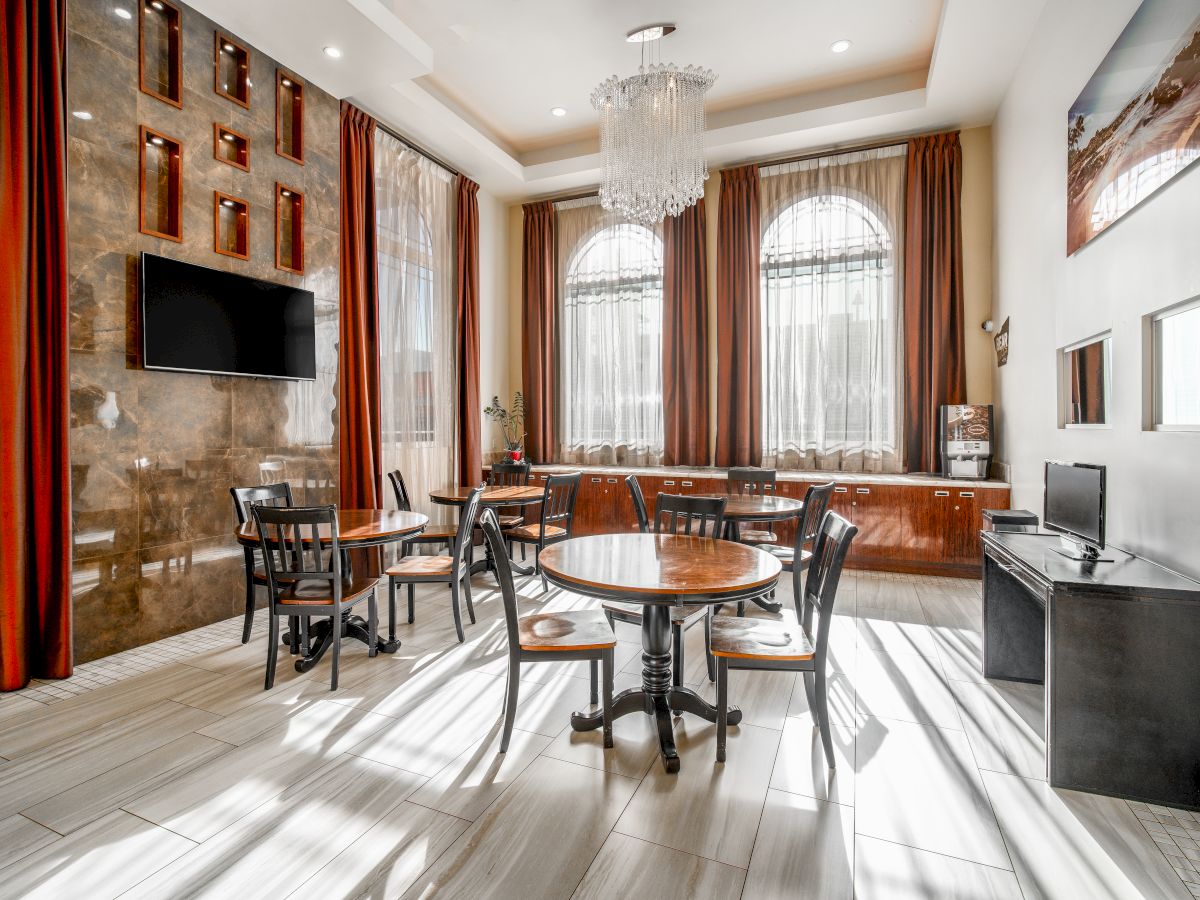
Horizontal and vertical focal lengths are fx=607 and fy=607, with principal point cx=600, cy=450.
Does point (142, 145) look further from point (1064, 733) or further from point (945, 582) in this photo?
point (945, 582)

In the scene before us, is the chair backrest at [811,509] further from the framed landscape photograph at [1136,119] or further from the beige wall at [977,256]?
the beige wall at [977,256]

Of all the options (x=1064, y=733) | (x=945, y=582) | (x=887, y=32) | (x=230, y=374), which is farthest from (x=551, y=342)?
(x=1064, y=733)

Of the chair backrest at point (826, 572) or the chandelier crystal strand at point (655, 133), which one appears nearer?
the chair backrest at point (826, 572)

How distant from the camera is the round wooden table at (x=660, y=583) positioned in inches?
85.1

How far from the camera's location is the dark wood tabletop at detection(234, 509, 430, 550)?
3.16 metres

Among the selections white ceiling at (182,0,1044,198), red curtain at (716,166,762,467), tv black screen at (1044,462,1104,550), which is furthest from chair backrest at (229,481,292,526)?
tv black screen at (1044,462,1104,550)

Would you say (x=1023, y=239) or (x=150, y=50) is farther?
(x=1023, y=239)

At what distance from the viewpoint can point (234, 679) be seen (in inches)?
121

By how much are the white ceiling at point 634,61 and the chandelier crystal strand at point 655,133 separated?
566 millimetres

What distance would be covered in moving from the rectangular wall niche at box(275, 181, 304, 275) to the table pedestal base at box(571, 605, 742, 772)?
3.70 meters

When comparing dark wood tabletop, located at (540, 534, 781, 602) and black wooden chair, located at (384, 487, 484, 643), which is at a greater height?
dark wood tabletop, located at (540, 534, 781, 602)

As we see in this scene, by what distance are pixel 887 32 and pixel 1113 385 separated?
338cm

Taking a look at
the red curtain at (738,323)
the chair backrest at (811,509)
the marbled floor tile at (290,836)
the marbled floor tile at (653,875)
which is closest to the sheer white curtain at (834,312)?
the red curtain at (738,323)

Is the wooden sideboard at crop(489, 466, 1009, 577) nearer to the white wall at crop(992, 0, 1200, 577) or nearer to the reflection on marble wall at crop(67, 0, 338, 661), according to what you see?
the white wall at crop(992, 0, 1200, 577)
